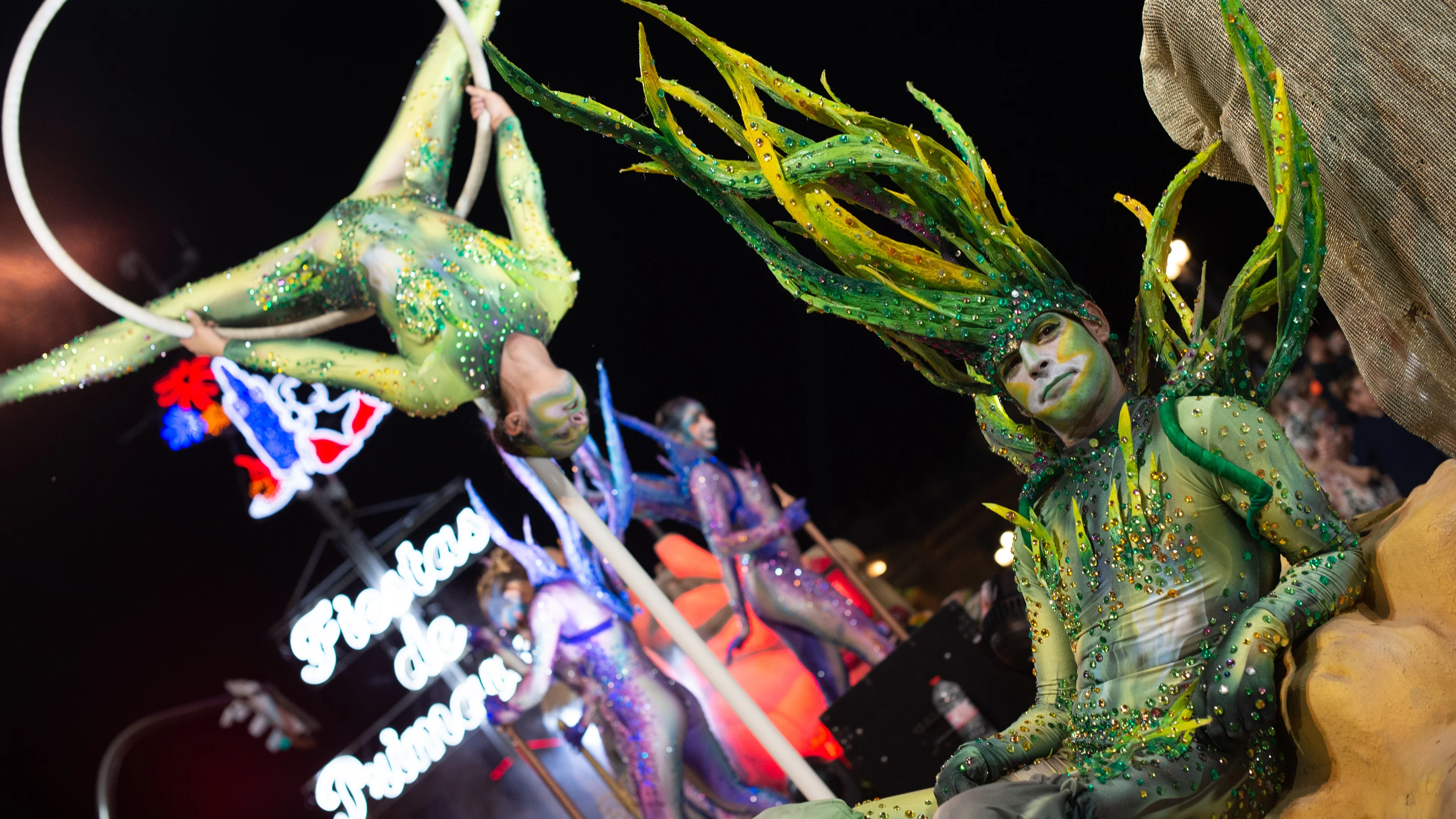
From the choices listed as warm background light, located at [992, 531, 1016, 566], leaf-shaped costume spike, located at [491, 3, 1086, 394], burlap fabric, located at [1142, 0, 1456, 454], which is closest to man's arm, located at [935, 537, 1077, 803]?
leaf-shaped costume spike, located at [491, 3, 1086, 394]

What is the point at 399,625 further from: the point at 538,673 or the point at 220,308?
the point at 220,308

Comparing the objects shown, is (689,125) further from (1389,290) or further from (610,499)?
(1389,290)

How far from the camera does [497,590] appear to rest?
364cm

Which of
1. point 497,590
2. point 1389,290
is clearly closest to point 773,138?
point 1389,290

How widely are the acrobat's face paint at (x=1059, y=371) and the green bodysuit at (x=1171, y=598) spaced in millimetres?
67

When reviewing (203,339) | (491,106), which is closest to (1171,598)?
(491,106)

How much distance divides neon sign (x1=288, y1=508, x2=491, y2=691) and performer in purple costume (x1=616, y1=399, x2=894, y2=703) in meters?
0.74

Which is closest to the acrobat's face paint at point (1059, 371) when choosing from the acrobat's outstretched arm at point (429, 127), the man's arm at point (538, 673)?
the man's arm at point (538, 673)

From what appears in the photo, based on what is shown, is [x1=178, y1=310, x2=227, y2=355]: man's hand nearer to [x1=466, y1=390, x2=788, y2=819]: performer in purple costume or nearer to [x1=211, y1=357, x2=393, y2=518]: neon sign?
[x1=211, y1=357, x2=393, y2=518]: neon sign

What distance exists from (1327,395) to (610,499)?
2433mm

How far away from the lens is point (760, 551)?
3543mm

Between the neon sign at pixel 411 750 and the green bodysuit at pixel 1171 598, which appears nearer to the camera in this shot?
the green bodysuit at pixel 1171 598

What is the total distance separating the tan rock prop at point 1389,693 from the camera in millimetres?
1149

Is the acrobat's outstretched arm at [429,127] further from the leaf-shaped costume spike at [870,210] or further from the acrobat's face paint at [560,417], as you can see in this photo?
the leaf-shaped costume spike at [870,210]
